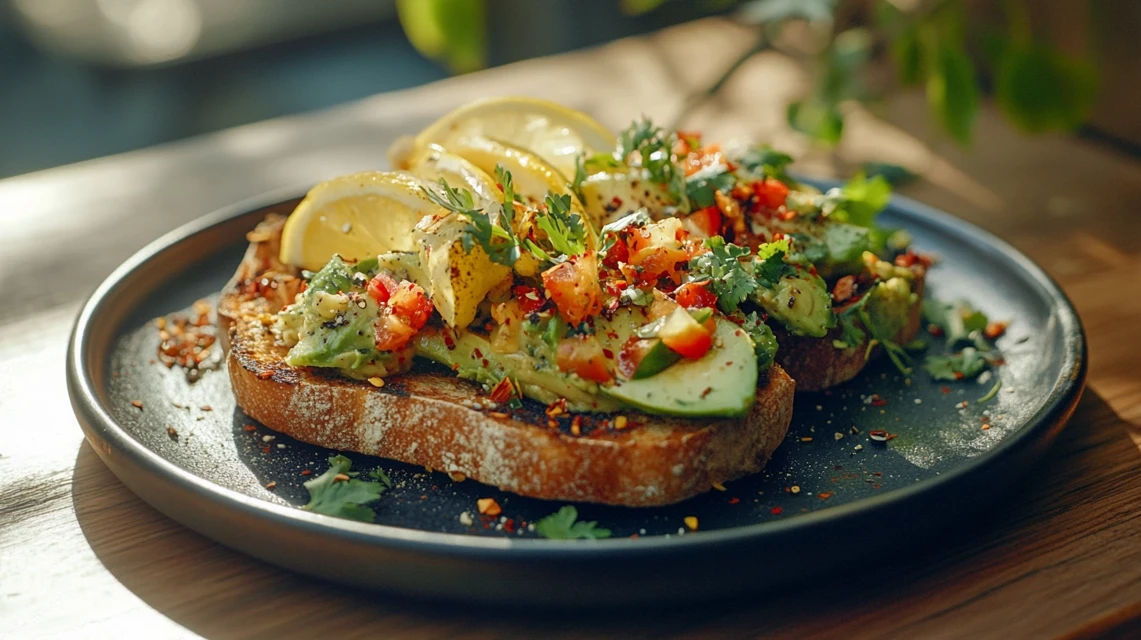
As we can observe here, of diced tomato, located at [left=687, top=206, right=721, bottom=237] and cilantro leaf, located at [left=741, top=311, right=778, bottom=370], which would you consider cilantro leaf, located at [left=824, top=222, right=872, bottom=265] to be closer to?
diced tomato, located at [left=687, top=206, right=721, bottom=237]

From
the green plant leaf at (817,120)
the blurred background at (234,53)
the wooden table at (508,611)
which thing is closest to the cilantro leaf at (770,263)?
the wooden table at (508,611)

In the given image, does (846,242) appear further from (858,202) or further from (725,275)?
(725,275)

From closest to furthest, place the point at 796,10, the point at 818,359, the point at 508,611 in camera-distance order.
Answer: the point at 508,611
the point at 818,359
the point at 796,10

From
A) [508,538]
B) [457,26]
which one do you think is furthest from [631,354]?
[457,26]

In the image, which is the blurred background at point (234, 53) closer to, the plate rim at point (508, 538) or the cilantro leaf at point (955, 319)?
the cilantro leaf at point (955, 319)

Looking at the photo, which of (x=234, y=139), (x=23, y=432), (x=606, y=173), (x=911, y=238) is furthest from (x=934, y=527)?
(x=234, y=139)

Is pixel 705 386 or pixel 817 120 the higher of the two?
pixel 705 386
